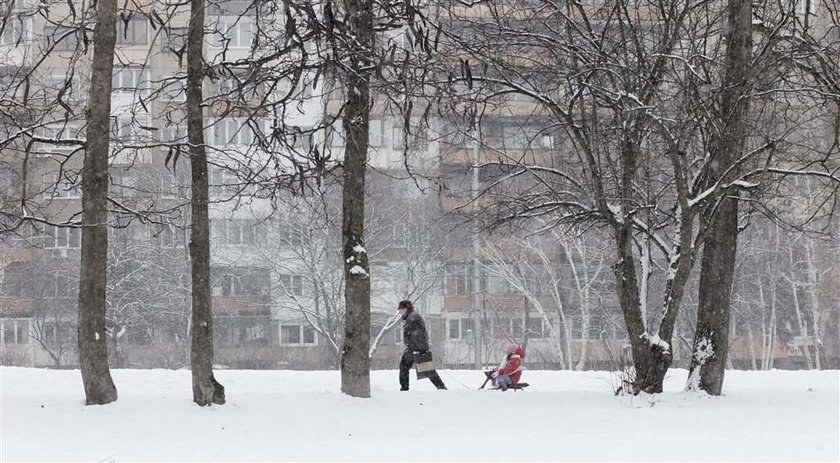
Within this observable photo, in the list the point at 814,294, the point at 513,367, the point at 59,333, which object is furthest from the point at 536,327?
the point at 513,367

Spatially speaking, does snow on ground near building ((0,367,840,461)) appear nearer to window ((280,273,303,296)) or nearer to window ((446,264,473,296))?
window ((280,273,303,296))

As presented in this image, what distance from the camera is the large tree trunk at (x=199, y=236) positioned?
12633 mm

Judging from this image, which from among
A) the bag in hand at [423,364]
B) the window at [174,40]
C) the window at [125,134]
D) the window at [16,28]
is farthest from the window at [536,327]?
the window at [174,40]

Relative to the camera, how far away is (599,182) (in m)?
14.5

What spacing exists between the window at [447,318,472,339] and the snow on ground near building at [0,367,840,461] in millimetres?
30618

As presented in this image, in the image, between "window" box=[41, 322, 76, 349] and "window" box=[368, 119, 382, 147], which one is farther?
"window" box=[368, 119, 382, 147]

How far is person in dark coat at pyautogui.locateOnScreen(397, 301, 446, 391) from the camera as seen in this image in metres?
16.4

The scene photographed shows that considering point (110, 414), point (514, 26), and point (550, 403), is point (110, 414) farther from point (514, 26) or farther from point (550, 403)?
point (514, 26)

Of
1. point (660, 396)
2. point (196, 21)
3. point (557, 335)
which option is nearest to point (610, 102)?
point (660, 396)

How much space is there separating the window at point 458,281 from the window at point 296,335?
6072 millimetres

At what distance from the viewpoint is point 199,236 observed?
1276 centimetres

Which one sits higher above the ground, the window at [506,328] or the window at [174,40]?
the window at [174,40]

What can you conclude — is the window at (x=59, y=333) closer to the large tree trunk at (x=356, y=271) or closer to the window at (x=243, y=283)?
the window at (x=243, y=283)

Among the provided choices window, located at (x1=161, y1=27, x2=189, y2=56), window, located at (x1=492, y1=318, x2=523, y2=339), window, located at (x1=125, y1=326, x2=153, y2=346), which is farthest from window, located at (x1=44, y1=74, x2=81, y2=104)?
window, located at (x1=492, y1=318, x2=523, y2=339)
